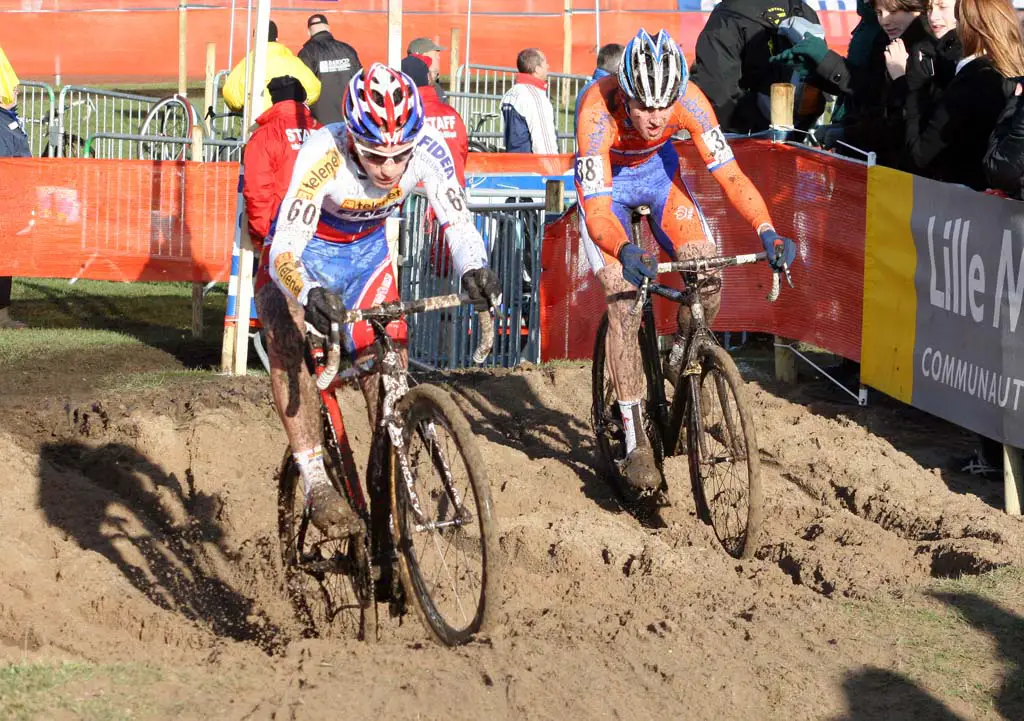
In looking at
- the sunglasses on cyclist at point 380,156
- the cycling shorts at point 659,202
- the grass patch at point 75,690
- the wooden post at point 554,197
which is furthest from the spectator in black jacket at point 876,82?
the grass patch at point 75,690

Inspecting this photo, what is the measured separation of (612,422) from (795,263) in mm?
2659

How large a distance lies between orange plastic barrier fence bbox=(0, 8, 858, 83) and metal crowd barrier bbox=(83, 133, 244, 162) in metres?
8.33

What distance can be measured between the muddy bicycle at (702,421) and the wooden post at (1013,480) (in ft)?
4.80

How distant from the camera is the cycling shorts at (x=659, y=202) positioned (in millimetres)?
7660

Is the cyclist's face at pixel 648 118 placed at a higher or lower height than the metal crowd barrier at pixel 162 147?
lower

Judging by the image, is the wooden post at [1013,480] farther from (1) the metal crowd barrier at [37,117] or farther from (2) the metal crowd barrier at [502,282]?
(1) the metal crowd barrier at [37,117]

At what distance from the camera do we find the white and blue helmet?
6883mm

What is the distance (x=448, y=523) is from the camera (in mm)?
5539

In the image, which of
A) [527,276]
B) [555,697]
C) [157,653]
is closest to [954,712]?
[555,697]

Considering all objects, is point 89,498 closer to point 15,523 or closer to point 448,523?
point 15,523

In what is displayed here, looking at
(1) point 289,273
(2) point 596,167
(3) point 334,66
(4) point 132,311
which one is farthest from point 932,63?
(4) point 132,311

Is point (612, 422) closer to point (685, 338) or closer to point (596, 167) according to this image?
point (685, 338)

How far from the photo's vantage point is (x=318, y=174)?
5.83m

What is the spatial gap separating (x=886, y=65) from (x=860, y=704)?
5.04 m
